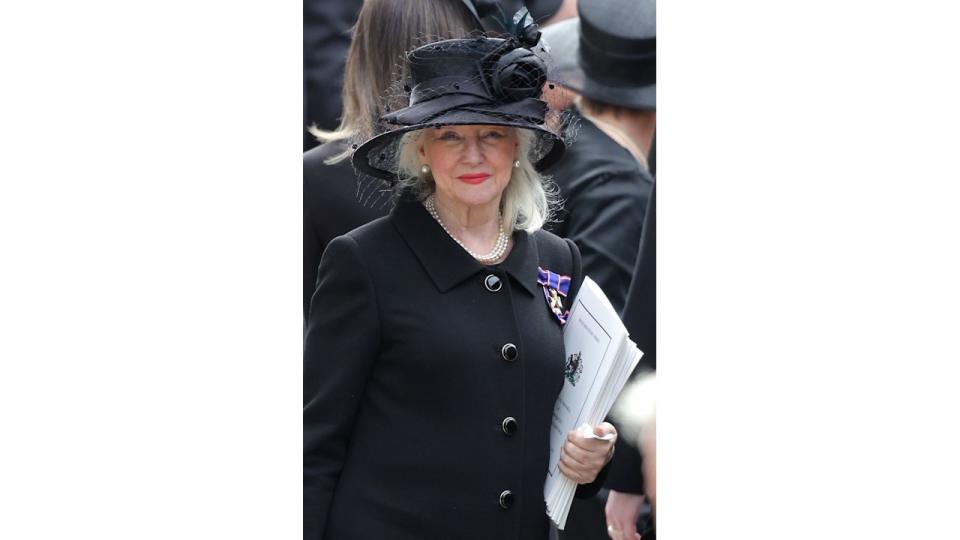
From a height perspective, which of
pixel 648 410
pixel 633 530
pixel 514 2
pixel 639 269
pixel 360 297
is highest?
pixel 514 2

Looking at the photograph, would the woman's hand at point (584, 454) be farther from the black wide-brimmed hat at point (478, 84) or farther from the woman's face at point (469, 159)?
the black wide-brimmed hat at point (478, 84)

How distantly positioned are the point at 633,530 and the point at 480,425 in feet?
3.15

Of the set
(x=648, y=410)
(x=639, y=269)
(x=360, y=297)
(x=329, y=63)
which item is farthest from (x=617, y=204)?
(x=360, y=297)

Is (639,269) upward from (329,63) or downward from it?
downward

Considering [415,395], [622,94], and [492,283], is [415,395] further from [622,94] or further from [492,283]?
[622,94]

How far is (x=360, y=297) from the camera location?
10.3 ft

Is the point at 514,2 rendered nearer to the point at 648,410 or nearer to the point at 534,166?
the point at 534,166

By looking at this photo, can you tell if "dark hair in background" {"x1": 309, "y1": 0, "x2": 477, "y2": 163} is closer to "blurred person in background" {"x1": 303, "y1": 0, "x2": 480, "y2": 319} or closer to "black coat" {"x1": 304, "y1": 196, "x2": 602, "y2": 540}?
"blurred person in background" {"x1": 303, "y1": 0, "x2": 480, "y2": 319}

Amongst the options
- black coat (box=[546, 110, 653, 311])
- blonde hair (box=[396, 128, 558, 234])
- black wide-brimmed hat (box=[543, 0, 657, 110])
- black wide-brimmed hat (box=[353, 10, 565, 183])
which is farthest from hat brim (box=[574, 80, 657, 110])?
black wide-brimmed hat (box=[353, 10, 565, 183])

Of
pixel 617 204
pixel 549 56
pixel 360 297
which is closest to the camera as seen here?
pixel 360 297

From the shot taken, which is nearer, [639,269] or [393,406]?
[393,406]

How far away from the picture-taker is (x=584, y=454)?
Answer: 3.21 m

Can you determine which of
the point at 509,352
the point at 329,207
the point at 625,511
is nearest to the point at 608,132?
the point at 329,207

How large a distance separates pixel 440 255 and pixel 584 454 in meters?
0.55
